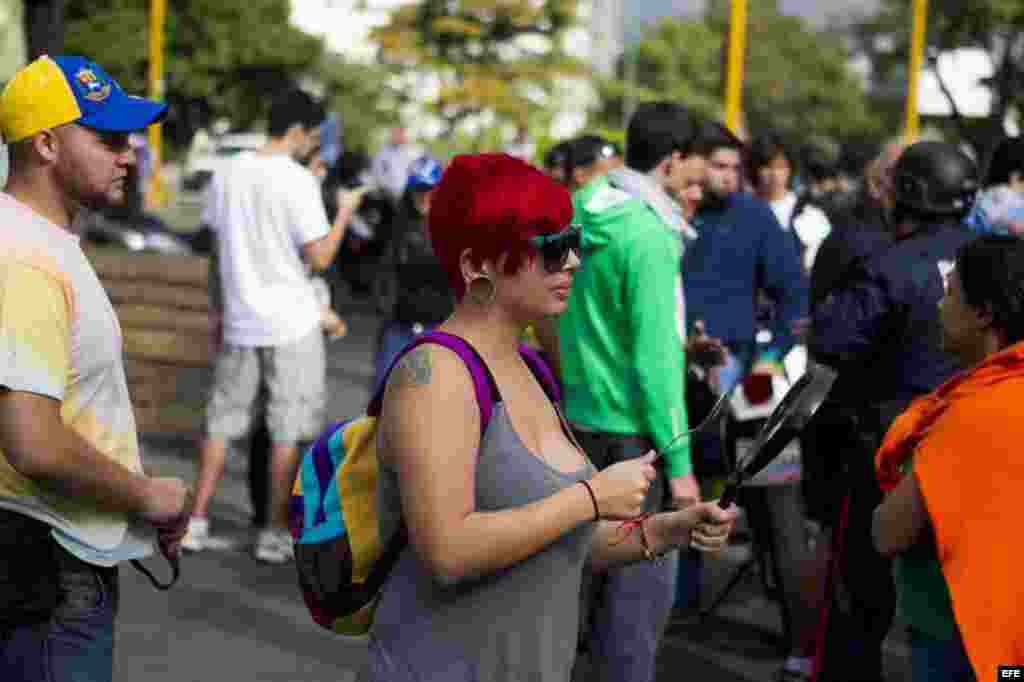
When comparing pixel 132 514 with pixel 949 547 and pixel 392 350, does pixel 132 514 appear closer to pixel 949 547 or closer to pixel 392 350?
pixel 949 547

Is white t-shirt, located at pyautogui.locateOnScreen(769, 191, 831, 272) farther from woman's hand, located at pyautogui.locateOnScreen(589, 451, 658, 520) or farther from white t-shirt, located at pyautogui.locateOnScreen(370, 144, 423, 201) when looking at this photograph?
white t-shirt, located at pyautogui.locateOnScreen(370, 144, 423, 201)

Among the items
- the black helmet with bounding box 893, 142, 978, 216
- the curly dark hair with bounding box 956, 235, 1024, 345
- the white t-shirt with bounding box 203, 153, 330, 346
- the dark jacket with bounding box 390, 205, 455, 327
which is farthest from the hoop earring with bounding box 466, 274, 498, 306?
the dark jacket with bounding box 390, 205, 455, 327

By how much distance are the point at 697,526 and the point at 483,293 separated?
58 centimetres

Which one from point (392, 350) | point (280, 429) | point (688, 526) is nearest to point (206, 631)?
point (280, 429)

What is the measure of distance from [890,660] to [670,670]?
912 mm

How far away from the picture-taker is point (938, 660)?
404 centimetres

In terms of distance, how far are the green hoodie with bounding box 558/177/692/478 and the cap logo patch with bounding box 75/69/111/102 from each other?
195 centimetres

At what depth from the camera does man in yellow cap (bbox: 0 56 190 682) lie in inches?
132

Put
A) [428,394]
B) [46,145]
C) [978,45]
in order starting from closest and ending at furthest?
[428,394] → [46,145] → [978,45]

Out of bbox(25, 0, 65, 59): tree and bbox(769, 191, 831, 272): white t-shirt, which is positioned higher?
bbox(25, 0, 65, 59): tree

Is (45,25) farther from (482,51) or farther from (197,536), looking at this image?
(482,51)

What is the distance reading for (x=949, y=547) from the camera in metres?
3.79

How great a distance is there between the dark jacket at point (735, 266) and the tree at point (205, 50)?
130ft

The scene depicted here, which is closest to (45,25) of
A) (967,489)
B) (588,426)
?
(588,426)
